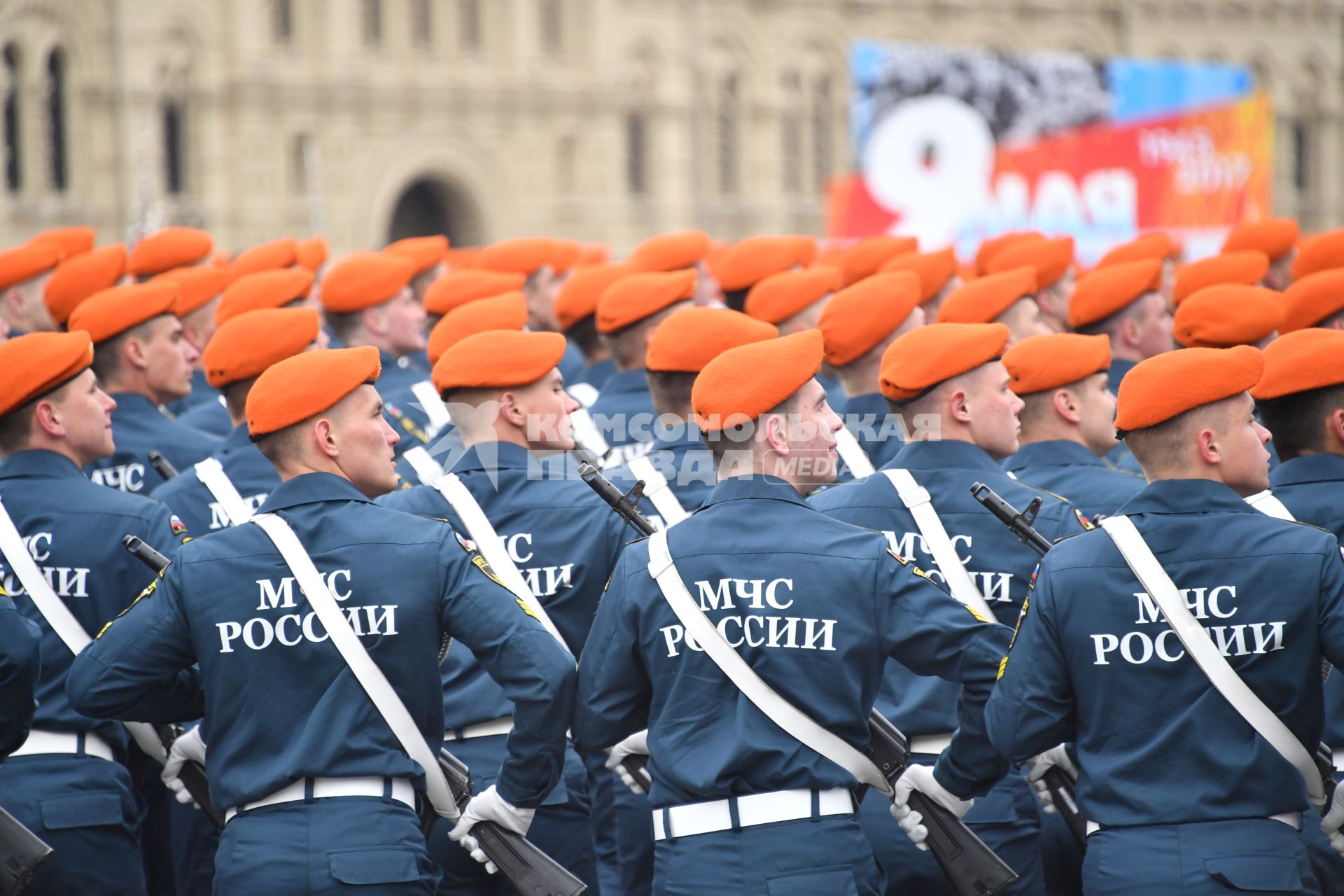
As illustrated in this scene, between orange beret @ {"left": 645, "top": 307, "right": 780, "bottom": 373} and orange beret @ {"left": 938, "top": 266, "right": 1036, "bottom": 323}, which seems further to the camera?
orange beret @ {"left": 938, "top": 266, "right": 1036, "bottom": 323}

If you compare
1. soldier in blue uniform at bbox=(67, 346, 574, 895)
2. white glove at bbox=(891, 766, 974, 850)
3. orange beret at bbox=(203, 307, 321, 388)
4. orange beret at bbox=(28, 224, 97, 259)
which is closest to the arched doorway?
orange beret at bbox=(28, 224, 97, 259)

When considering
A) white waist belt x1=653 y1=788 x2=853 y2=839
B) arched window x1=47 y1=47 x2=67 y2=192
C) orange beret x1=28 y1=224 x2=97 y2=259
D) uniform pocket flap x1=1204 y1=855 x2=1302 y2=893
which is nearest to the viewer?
uniform pocket flap x1=1204 y1=855 x2=1302 y2=893

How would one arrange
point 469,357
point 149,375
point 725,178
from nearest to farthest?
point 469,357 < point 149,375 < point 725,178

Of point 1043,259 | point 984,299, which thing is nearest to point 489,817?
point 984,299

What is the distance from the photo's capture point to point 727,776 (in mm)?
3498

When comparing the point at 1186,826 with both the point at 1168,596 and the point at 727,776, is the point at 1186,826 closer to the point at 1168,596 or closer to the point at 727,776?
the point at 1168,596

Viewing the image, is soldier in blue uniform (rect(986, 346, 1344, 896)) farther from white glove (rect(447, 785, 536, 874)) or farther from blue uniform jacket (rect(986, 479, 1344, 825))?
white glove (rect(447, 785, 536, 874))

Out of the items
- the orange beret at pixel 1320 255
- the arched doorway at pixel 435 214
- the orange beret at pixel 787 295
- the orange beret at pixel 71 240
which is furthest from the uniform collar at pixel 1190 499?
the arched doorway at pixel 435 214

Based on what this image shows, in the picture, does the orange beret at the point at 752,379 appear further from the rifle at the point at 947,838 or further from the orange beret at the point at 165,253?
the orange beret at the point at 165,253

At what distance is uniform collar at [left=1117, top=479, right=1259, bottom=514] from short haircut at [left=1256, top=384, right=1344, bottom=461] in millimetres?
719

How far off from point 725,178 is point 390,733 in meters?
32.7

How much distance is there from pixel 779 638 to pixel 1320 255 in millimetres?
4863

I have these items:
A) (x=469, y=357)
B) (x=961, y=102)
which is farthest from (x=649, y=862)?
(x=961, y=102)

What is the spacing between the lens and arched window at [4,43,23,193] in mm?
26500
